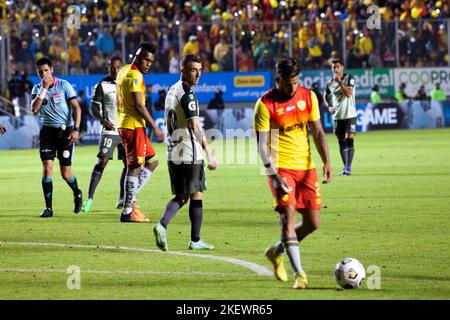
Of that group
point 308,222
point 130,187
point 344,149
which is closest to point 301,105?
point 308,222

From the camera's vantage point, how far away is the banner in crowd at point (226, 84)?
3741cm

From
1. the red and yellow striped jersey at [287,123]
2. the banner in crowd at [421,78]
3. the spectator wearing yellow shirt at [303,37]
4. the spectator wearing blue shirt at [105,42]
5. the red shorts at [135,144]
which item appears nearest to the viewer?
the red and yellow striped jersey at [287,123]

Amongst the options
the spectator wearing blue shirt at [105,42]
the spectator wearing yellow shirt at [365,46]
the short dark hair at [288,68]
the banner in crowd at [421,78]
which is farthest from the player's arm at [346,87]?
the banner in crowd at [421,78]

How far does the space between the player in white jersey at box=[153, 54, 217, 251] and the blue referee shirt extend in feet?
13.2

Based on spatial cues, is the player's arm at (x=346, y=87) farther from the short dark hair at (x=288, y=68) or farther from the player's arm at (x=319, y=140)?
the short dark hair at (x=288, y=68)

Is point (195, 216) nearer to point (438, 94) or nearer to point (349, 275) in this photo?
point (349, 275)

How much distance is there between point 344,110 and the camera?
74.1 ft

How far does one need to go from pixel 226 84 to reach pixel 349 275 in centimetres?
2980

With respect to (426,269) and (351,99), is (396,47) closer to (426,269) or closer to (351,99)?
(351,99)

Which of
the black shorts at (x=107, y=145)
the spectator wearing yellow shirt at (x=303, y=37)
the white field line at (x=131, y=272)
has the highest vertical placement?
the spectator wearing yellow shirt at (x=303, y=37)

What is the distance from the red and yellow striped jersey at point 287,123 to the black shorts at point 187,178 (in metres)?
2.09

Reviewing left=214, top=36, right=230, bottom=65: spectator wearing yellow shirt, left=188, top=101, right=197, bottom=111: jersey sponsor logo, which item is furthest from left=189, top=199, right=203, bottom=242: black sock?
left=214, top=36, right=230, bottom=65: spectator wearing yellow shirt

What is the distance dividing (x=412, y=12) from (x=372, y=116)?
4.78 m
